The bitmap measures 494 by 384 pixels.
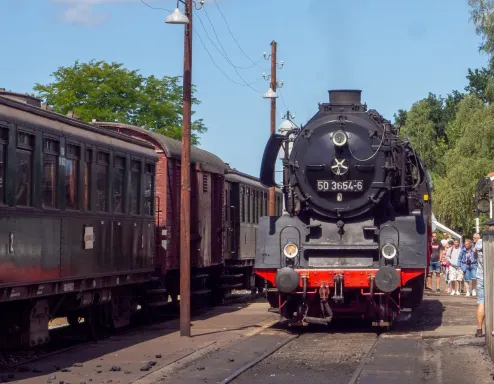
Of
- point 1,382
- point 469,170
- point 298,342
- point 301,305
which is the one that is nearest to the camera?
point 1,382

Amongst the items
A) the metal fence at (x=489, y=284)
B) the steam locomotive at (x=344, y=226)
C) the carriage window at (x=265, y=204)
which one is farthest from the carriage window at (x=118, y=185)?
the carriage window at (x=265, y=204)

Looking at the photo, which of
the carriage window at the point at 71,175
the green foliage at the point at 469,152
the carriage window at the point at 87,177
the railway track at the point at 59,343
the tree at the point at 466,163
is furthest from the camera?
the tree at the point at 466,163

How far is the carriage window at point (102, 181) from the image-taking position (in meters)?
15.9

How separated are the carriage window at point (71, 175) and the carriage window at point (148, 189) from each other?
138 inches

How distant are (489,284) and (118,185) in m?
6.23

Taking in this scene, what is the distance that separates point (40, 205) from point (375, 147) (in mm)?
6071

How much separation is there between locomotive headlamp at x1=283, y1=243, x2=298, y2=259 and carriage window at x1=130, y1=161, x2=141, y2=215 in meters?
2.55

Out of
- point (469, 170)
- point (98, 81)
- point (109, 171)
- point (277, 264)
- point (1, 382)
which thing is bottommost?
point (1, 382)

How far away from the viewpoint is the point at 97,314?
17375 millimetres

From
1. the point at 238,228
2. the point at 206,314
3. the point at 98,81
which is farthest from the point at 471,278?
the point at 98,81

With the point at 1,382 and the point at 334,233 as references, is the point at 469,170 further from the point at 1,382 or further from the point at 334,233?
the point at 1,382

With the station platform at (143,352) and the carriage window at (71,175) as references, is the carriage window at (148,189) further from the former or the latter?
the carriage window at (71,175)

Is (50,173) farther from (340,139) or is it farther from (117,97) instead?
(117,97)

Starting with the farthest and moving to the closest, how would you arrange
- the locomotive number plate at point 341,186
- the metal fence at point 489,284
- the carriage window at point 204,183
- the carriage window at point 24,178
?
1. the carriage window at point 204,183
2. the locomotive number plate at point 341,186
3. the metal fence at point 489,284
4. the carriage window at point 24,178
